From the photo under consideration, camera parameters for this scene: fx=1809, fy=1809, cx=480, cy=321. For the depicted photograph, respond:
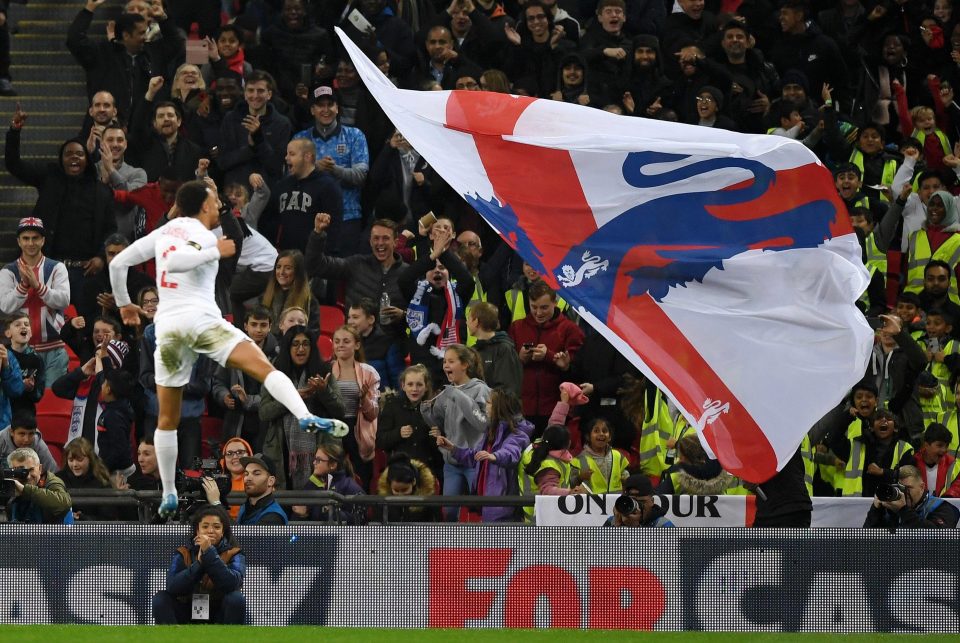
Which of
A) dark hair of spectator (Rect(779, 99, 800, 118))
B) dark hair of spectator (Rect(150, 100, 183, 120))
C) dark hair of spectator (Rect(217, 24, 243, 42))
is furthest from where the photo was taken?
dark hair of spectator (Rect(217, 24, 243, 42))

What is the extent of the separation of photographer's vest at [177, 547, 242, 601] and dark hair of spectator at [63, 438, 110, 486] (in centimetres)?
241

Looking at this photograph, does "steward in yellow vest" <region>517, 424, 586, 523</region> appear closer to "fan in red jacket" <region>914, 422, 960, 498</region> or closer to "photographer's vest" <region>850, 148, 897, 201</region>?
"fan in red jacket" <region>914, 422, 960, 498</region>

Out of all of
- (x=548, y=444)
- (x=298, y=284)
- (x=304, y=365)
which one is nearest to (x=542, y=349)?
(x=548, y=444)

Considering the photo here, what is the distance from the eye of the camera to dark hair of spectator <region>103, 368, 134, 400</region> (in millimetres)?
14789

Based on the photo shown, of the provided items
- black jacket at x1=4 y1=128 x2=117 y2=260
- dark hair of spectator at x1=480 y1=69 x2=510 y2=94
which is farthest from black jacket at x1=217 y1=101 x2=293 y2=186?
dark hair of spectator at x1=480 y1=69 x2=510 y2=94

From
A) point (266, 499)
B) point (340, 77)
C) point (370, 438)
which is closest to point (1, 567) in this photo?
point (266, 499)

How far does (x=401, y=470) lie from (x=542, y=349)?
2.01 m

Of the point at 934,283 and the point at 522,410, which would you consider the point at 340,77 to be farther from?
the point at 934,283

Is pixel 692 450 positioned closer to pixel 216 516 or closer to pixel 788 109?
pixel 216 516

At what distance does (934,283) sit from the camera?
643 inches

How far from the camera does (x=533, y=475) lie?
13.8 m

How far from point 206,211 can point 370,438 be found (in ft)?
15.0

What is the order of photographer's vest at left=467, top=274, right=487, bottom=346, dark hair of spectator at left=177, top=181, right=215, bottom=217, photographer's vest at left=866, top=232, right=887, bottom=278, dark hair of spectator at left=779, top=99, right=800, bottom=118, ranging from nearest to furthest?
dark hair of spectator at left=177, top=181, right=215, bottom=217, photographer's vest at left=467, top=274, right=487, bottom=346, photographer's vest at left=866, top=232, right=887, bottom=278, dark hair of spectator at left=779, top=99, right=800, bottom=118

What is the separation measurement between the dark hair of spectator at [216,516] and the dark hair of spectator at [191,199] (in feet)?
8.05
